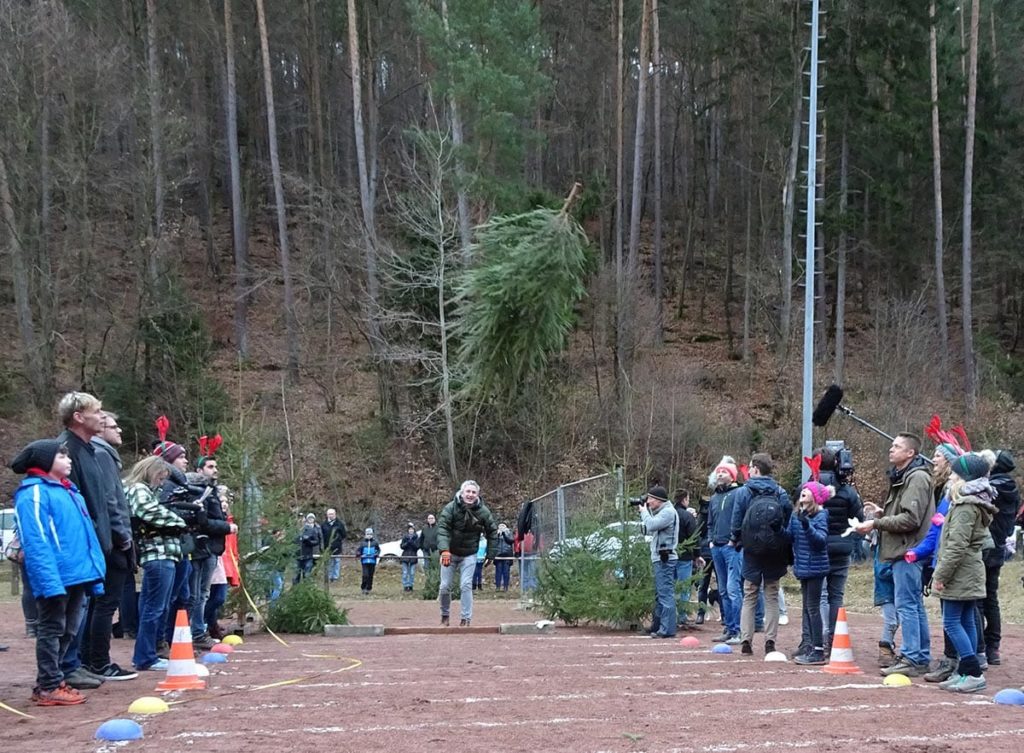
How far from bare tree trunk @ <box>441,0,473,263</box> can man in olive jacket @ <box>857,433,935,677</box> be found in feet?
61.8

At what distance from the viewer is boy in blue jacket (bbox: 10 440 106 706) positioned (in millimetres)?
6816

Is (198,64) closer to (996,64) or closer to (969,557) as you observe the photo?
(996,64)

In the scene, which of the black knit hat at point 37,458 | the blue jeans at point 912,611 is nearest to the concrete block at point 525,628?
the blue jeans at point 912,611

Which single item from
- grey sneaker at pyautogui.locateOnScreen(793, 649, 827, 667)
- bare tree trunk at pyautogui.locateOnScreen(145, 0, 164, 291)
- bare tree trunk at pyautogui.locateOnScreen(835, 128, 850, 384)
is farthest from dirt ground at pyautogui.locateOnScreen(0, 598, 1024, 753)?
bare tree trunk at pyautogui.locateOnScreen(835, 128, 850, 384)

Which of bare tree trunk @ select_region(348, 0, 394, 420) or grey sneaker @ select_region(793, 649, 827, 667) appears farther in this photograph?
bare tree trunk @ select_region(348, 0, 394, 420)

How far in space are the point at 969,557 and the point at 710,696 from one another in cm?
210

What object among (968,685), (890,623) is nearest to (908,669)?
(890,623)

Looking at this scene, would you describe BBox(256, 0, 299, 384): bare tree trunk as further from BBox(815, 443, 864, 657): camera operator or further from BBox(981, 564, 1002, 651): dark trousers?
BBox(981, 564, 1002, 651): dark trousers

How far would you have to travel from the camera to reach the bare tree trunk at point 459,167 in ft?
92.6

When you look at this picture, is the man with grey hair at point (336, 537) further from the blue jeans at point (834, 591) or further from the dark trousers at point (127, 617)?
the blue jeans at point (834, 591)

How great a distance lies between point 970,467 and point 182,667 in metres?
5.73

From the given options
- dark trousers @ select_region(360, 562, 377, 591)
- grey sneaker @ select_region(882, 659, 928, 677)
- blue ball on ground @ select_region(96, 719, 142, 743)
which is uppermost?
blue ball on ground @ select_region(96, 719, 142, 743)

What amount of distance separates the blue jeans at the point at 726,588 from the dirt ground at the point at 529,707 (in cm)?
144

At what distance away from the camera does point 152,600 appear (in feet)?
28.0
